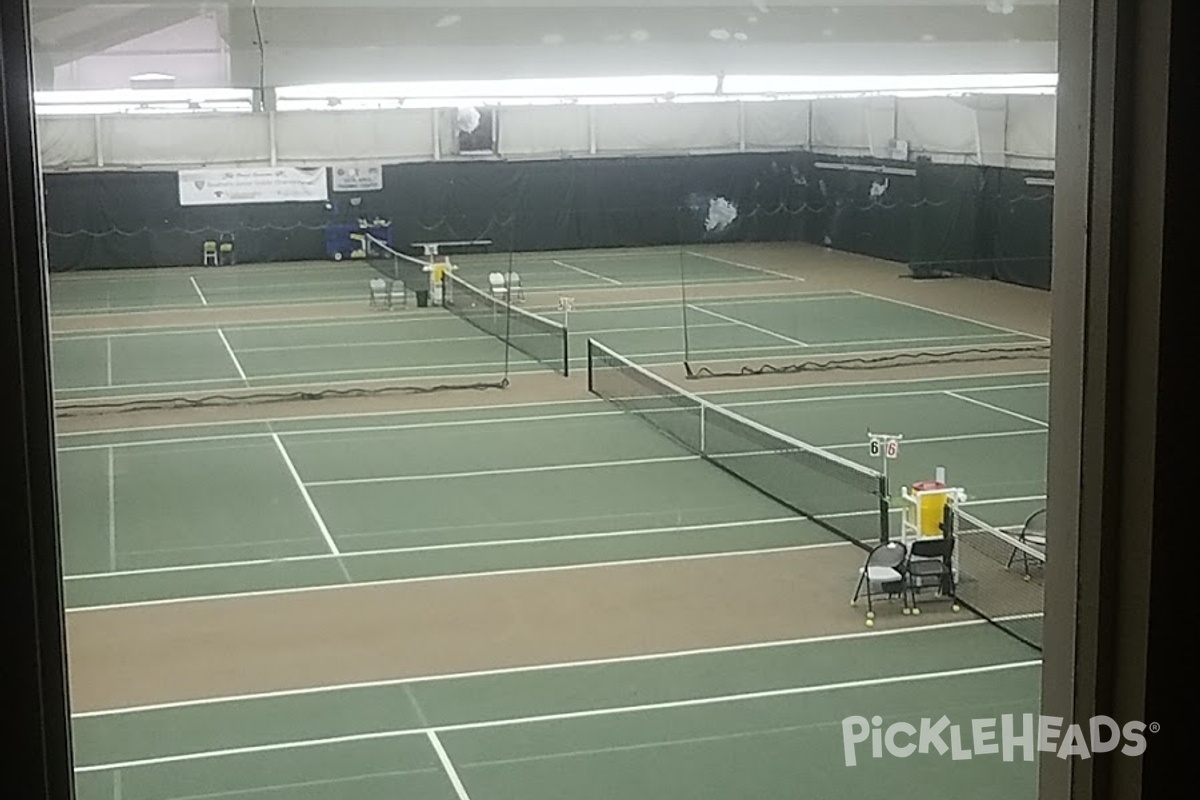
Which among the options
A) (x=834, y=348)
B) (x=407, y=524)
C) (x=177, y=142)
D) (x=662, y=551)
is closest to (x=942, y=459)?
(x=662, y=551)

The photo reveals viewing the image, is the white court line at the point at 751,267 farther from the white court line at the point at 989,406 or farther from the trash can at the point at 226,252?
the trash can at the point at 226,252

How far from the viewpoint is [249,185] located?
11734 mm

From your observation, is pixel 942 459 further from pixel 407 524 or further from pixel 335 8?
pixel 335 8

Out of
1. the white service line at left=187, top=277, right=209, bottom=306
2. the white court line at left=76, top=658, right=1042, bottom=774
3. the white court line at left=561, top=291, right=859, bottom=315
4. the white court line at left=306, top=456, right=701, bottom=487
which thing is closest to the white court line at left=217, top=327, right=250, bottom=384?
the white service line at left=187, top=277, right=209, bottom=306

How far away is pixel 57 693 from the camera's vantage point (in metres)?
0.86

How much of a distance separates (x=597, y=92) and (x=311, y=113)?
248cm

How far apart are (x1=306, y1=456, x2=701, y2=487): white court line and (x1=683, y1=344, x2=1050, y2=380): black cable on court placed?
2.80 metres

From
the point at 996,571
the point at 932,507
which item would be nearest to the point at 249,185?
the point at 932,507

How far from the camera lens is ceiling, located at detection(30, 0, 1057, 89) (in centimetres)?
570

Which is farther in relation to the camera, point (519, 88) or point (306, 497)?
point (306, 497)

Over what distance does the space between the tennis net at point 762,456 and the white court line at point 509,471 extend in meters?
0.29

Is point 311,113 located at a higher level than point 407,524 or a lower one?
higher

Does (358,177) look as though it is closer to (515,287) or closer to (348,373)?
(348,373)

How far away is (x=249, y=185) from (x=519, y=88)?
4371mm
